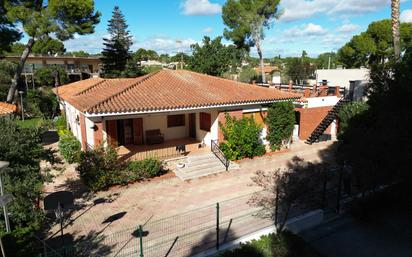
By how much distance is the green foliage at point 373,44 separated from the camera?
43688 mm

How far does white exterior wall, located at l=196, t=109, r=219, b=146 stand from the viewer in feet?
56.4

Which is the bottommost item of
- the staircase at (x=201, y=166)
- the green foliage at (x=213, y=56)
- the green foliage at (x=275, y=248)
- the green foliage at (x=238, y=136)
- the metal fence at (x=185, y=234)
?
the green foliage at (x=275, y=248)

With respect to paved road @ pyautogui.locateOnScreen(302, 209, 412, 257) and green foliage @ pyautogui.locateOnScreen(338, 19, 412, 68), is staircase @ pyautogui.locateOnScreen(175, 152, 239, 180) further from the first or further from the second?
green foliage @ pyautogui.locateOnScreen(338, 19, 412, 68)

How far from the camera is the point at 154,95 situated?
53.3 feet

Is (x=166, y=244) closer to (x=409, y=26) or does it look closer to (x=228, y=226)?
(x=228, y=226)

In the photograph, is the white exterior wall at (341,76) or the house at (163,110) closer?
the house at (163,110)

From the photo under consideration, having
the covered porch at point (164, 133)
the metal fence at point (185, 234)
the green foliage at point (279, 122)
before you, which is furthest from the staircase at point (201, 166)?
the green foliage at point (279, 122)

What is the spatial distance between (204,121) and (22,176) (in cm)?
1114

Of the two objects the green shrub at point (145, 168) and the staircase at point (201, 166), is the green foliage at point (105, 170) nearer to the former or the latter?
the green shrub at point (145, 168)

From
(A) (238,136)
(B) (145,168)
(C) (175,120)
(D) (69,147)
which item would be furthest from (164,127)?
(B) (145,168)

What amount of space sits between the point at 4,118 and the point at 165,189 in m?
6.50

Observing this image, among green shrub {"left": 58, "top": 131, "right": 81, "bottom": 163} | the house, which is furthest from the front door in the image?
green shrub {"left": 58, "top": 131, "right": 81, "bottom": 163}

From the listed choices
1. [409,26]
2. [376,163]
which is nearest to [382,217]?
[376,163]

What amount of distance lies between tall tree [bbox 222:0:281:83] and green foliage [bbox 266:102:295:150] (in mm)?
21069
